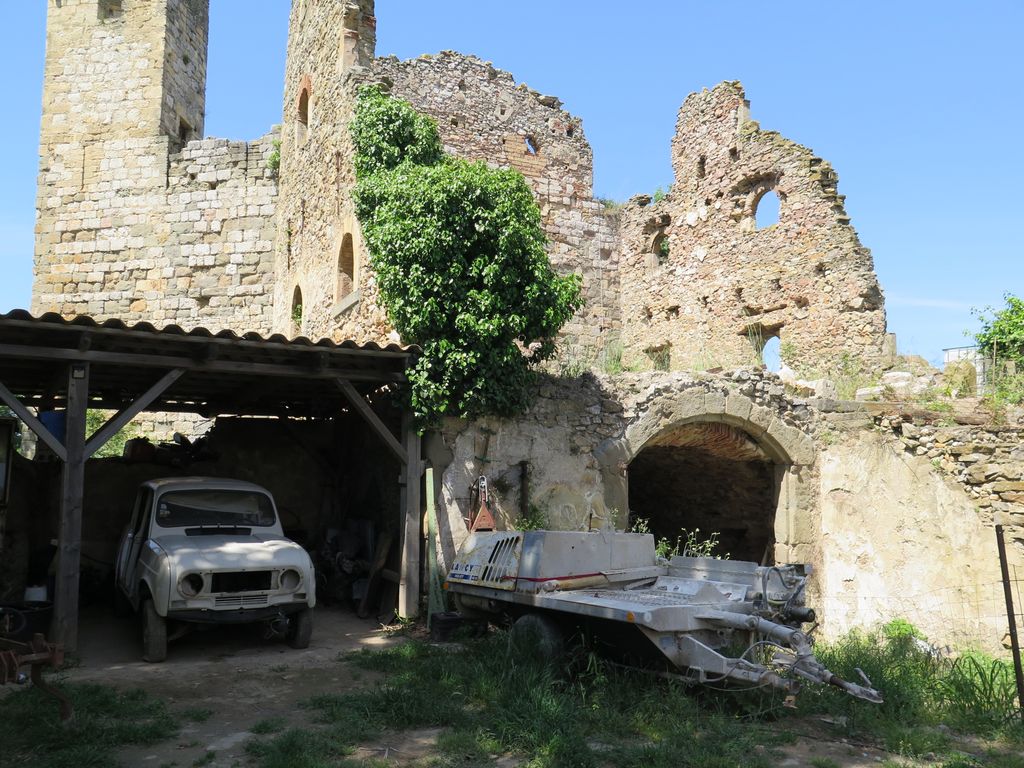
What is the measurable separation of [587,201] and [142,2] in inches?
450

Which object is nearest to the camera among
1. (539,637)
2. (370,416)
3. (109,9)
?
(539,637)

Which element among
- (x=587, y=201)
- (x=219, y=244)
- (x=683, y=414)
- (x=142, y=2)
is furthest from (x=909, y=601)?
(x=142, y=2)

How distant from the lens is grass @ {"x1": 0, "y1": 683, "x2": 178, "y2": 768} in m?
4.85

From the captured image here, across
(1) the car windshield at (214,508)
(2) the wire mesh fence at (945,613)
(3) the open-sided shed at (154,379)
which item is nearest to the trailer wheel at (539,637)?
(3) the open-sided shed at (154,379)

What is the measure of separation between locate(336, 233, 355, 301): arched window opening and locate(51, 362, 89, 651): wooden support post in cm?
513

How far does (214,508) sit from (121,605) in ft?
5.40

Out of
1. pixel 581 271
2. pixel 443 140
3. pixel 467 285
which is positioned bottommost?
pixel 467 285

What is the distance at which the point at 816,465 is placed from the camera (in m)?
11.3

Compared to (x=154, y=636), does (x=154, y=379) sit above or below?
above

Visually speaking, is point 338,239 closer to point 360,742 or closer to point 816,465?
point 816,465

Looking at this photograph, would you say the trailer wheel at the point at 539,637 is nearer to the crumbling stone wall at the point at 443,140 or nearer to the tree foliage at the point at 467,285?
the tree foliage at the point at 467,285

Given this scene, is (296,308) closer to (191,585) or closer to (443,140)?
(443,140)

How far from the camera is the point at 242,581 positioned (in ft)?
24.8

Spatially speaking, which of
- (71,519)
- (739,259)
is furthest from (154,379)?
(739,259)
